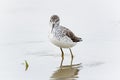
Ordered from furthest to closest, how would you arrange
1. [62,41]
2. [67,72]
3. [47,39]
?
[47,39]
[62,41]
[67,72]

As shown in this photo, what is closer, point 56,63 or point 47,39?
point 56,63

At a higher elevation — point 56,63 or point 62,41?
point 62,41

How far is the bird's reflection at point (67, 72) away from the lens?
36.8 feet

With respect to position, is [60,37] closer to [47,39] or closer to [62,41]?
[62,41]

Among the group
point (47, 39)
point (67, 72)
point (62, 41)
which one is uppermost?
point (47, 39)

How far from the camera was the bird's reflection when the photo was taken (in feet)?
36.8

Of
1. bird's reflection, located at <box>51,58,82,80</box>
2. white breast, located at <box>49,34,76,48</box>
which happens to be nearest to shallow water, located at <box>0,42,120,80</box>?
bird's reflection, located at <box>51,58,82,80</box>

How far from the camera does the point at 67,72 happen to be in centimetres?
1170

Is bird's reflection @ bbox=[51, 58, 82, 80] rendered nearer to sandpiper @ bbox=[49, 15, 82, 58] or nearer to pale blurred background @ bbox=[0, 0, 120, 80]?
pale blurred background @ bbox=[0, 0, 120, 80]

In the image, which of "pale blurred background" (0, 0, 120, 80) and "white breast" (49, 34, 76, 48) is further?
"white breast" (49, 34, 76, 48)

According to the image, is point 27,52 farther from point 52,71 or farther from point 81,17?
point 81,17

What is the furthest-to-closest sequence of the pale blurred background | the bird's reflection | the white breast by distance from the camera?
1. the white breast
2. the pale blurred background
3. the bird's reflection

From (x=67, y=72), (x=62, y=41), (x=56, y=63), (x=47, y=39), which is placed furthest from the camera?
(x=47, y=39)

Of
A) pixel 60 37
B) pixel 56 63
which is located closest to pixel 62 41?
pixel 60 37
